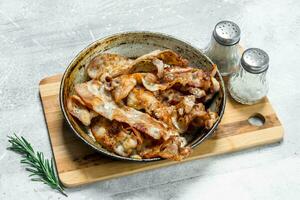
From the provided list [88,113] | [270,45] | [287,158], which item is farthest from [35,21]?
[287,158]

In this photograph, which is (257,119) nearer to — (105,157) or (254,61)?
(254,61)

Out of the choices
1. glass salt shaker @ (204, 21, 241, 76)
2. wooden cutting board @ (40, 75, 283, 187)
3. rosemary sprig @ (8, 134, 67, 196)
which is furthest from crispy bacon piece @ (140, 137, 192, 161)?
glass salt shaker @ (204, 21, 241, 76)

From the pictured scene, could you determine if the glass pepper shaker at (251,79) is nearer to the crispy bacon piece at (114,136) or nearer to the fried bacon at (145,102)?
the fried bacon at (145,102)

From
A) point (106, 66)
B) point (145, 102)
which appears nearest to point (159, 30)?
point (106, 66)

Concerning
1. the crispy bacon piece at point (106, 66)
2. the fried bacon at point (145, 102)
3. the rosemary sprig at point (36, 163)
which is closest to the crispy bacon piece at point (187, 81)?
the fried bacon at point (145, 102)

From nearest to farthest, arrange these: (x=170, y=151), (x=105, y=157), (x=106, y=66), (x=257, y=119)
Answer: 1. (x=170, y=151)
2. (x=105, y=157)
3. (x=106, y=66)
4. (x=257, y=119)

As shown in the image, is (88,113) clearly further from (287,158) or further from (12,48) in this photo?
(287,158)
